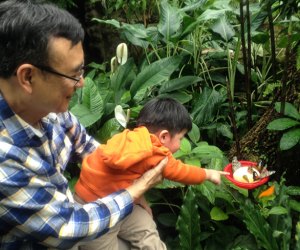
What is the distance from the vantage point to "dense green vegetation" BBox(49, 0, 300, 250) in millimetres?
2397

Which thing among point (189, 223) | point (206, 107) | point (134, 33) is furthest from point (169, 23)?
point (189, 223)

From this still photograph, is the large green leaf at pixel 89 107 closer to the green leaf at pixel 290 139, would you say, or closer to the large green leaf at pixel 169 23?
the large green leaf at pixel 169 23

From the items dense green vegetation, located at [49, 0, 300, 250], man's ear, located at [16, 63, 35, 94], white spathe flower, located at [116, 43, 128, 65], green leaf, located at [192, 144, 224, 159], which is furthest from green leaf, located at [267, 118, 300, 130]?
man's ear, located at [16, 63, 35, 94]

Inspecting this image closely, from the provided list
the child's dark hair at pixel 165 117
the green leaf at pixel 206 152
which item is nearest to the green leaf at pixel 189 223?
the green leaf at pixel 206 152

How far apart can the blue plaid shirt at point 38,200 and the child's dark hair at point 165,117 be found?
0.44 m

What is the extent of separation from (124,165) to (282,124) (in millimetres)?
1144

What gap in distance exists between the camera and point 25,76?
51.4 inches

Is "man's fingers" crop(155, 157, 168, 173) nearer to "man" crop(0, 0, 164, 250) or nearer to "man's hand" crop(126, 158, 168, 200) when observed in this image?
"man's hand" crop(126, 158, 168, 200)

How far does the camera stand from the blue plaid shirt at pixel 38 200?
133cm

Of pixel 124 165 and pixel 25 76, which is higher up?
pixel 25 76

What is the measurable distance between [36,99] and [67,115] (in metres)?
0.48

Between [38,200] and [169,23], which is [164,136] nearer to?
[38,200]

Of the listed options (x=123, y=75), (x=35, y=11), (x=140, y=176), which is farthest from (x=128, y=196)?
(x=123, y=75)

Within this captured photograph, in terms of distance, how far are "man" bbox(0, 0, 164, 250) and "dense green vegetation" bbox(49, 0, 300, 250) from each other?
97cm
